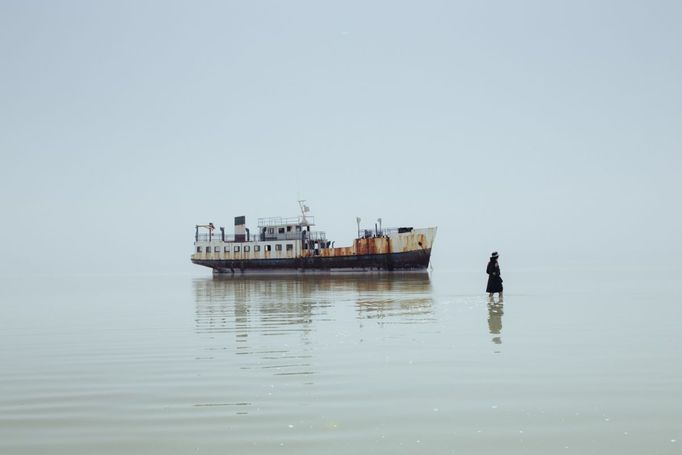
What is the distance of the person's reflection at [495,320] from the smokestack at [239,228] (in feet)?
162

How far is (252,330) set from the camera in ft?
48.1

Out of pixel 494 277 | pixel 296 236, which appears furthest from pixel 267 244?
pixel 494 277

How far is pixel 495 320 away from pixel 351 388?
8753mm

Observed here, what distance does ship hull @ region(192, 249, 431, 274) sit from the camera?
58.3m

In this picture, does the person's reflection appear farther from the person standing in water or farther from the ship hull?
the ship hull

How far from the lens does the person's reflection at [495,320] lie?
12.5 metres

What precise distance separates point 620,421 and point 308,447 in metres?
3.14

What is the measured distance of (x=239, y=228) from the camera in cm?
6888

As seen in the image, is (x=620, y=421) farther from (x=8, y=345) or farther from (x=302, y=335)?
(x=8, y=345)

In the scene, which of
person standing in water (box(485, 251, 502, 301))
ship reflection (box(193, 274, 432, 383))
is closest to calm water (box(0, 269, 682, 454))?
ship reflection (box(193, 274, 432, 383))

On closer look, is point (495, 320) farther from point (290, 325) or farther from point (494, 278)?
point (494, 278)

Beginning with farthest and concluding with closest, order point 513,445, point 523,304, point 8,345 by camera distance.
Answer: point 523,304
point 8,345
point 513,445

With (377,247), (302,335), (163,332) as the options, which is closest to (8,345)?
(163,332)

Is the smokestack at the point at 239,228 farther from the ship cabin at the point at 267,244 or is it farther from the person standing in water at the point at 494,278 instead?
the person standing in water at the point at 494,278
